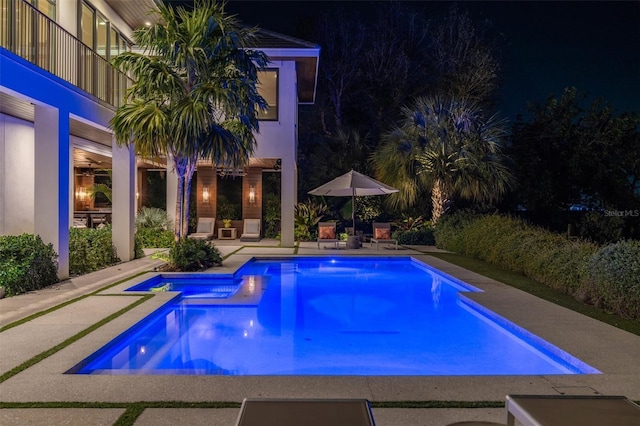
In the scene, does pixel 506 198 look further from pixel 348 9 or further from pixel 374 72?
pixel 348 9

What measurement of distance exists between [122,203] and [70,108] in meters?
2.89

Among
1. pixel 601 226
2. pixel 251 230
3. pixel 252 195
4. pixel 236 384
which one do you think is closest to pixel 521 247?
pixel 236 384

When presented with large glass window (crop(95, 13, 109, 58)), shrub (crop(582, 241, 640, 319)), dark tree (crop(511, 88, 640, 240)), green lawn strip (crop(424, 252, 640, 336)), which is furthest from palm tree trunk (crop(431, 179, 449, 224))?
large glass window (crop(95, 13, 109, 58))

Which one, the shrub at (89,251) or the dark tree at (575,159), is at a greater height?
the dark tree at (575,159)

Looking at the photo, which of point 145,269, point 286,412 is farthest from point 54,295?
point 286,412

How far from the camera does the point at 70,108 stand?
342 inches

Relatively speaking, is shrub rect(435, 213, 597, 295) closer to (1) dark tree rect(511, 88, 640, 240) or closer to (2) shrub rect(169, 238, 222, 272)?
(1) dark tree rect(511, 88, 640, 240)

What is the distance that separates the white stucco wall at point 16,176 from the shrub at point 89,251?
1678mm

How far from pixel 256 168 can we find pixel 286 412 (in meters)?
17.5

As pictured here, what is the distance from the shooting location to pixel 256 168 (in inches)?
750

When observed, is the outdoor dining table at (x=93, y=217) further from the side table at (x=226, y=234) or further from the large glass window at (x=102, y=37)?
the large glass window at (x=102, y=37)

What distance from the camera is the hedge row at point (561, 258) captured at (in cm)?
626

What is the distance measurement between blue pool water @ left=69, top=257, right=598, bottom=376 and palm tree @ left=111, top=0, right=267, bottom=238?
2.77 m

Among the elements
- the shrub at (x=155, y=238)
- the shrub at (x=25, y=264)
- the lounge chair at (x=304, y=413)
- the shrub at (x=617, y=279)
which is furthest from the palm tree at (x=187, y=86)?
the lounge chair at (x=304, y=413)
